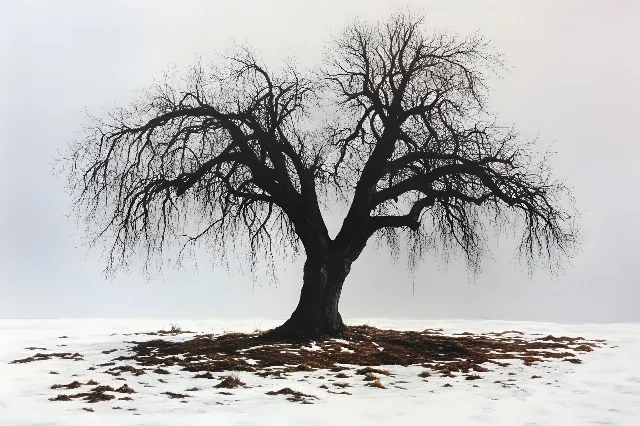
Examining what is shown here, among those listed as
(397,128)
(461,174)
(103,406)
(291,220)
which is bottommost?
(103,406)

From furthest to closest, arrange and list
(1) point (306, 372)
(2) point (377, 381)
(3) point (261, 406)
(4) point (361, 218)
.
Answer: (4) point (361, 218)
(1) point (306, 372)
(2) point (377, 381)
(3) point (261, 406)

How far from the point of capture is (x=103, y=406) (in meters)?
8.23

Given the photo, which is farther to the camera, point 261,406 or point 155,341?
point 155,341

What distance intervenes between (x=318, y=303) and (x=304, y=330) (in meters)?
0.66

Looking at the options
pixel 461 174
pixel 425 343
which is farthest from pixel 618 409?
pixel 461 174

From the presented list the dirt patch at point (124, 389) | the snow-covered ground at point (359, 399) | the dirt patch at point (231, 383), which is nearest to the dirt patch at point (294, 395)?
the snow-covered ground at point (359, 399)

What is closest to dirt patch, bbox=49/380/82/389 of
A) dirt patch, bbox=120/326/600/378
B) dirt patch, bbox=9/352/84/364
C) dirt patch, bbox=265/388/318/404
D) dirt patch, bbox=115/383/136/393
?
dirt patch, bbox=115/383/136/393

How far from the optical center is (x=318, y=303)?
47.7 feet

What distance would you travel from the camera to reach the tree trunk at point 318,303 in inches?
567

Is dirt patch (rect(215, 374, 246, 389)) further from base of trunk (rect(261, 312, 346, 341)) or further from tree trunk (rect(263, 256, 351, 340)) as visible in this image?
tree trunk (rect(263, 256, 351, 340))

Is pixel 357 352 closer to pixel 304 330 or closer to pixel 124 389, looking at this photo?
pixel 304 330

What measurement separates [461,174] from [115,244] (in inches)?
296

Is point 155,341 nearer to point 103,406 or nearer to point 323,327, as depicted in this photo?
point 323,327

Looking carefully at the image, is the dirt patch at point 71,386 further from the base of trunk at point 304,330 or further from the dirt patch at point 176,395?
the base of trunk at point 304,330
